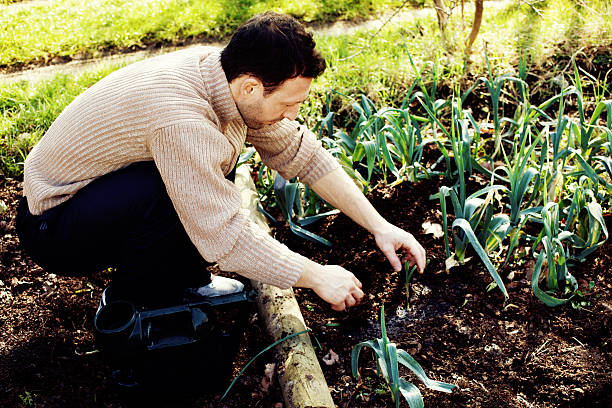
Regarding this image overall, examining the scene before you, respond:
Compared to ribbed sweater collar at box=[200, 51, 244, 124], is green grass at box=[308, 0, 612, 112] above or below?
below

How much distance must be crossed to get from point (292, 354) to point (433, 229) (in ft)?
2.67

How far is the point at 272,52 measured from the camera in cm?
161

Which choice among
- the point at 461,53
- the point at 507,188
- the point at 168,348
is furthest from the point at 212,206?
the point at 461,53

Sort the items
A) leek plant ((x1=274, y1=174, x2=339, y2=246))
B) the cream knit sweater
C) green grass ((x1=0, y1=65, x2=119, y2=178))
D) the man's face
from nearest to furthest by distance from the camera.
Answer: the cream knit sweater, the man's face, leek plant ((x1=274, y1=174, x2=339, y2=246)), green grass ((x1=0, y1=65, x2=119, y2=178))

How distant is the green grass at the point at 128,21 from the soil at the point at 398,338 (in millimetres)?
2063

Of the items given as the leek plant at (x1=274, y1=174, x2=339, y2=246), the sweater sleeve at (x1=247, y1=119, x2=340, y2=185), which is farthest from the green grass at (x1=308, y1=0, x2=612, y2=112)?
the sweater sleeve at (x1=247, y1=119, x2=340, y2=185)

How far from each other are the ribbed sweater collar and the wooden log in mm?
656

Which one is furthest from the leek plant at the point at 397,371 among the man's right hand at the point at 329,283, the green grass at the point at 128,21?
the green grass at the point at 128,21

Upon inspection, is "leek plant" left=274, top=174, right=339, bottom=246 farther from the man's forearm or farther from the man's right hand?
the man's right hand

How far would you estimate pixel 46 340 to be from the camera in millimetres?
2000

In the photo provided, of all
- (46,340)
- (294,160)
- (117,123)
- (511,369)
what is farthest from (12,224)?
(511,369)

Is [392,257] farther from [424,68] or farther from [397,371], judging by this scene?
[424,68]

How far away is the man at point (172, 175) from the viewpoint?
1608 mm

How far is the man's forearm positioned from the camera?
6.61 ft
